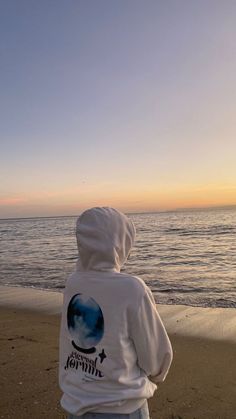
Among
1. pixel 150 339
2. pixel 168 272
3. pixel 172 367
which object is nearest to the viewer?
pixel 150 339

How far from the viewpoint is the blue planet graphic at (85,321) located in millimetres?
2004

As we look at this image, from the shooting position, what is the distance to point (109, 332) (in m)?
1.96

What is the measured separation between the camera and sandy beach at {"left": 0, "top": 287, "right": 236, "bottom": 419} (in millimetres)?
3947

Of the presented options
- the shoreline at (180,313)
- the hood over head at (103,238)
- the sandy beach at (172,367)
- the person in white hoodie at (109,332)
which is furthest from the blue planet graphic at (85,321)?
the shoreline at (180,313)

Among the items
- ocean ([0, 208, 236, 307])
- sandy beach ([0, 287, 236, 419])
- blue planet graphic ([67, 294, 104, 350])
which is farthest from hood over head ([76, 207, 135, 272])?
ocean ([0, 208, 236, 307])

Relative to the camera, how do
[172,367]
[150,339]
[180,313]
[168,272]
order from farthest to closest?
[168,272]
[180,313]
[172,367]
[150,339]

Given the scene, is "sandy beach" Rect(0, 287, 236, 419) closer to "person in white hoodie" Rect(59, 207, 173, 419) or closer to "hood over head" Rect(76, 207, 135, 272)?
"person in white hoodie" Rect(59, 207, 173, 419)

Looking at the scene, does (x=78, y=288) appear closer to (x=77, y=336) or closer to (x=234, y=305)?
(x=77, y=336)

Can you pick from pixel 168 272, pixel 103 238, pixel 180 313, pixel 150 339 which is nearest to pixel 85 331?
pixel 150 339

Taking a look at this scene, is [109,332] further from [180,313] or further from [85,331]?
[180,313]

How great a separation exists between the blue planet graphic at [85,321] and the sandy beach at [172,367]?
211 centimetres

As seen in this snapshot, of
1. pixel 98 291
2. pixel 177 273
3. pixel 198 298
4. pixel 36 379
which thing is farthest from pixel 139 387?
pixel 177 273

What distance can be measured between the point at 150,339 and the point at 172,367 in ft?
11.2

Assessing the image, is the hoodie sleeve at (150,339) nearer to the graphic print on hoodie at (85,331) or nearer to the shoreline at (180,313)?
the graphic print on hoodie at (85,331)
